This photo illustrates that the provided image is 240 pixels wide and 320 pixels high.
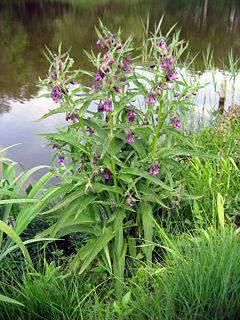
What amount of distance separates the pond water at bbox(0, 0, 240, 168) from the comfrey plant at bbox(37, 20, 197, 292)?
0.37 metres

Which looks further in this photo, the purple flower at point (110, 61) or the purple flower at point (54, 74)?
the purple flower at point (54, 74)

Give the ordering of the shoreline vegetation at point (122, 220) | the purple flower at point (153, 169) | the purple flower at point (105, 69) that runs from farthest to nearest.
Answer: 1. the purple flower at point (153, 169)
2. the purple flower at point (105, 69)
3. the shoreline vegetation at point (122, 220)

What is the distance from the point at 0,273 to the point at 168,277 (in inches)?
46.4

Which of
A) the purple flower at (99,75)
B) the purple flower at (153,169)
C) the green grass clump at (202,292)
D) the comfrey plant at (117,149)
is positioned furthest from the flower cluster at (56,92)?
the green grass clump at (202,292)

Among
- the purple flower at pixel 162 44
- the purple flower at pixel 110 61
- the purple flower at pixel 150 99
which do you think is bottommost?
the purple flower at pixel 150 99

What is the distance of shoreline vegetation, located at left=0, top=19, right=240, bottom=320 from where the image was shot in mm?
2008

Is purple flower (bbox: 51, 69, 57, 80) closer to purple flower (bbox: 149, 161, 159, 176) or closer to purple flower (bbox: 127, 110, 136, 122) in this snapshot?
purple flower (bbox: 127, 110, 136, 122)

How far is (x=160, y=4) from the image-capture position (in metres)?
26.3

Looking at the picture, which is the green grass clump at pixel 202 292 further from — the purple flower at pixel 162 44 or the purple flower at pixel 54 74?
the purple flower at pixel 54 74

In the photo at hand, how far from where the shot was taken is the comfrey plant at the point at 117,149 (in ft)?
7.82

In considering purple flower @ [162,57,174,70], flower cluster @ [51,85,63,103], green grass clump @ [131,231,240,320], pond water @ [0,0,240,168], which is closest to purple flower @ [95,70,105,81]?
flower cluster @ [51,85,63,103]

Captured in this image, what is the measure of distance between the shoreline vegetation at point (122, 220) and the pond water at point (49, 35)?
43cm

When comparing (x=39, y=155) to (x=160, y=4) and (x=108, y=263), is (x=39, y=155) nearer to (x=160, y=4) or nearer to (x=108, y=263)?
(x=108, y=263)

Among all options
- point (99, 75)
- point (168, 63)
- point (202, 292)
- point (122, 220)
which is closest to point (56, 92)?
point (99, 75)
